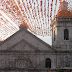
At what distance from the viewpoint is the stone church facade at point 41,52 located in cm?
2705

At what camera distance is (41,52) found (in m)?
27.4

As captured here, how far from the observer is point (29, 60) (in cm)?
2712

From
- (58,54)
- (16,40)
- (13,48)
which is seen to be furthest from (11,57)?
(58,54)

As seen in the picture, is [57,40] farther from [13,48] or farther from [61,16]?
[13,48]

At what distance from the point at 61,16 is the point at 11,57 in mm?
14369

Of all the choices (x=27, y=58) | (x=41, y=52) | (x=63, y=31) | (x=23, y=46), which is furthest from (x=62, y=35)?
(x=27, y=58)

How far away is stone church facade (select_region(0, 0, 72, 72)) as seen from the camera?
88.7 ft

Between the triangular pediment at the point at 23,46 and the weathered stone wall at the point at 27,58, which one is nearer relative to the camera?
the weathered stone wall at the point at 27,58

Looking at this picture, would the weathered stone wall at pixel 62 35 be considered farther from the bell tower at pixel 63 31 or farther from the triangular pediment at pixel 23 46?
the triangular pediment at pixel 23 46

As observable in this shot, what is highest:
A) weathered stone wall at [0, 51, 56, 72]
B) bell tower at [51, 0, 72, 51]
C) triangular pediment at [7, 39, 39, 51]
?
bell tower at [51, 0, 72, 51]

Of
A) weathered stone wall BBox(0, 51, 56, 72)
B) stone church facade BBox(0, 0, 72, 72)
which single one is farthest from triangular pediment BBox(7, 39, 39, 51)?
weathered stone wall BBox(0, 51, 56, 72)

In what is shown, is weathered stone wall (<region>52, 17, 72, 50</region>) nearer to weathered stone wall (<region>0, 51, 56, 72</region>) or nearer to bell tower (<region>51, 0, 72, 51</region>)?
bell tower (<region>51, 0, 72, 51</region>)

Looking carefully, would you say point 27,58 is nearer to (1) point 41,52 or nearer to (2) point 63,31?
(1) point 41,52

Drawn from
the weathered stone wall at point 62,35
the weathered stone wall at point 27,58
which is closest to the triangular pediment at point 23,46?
the weathered stone wall at point 27,58
